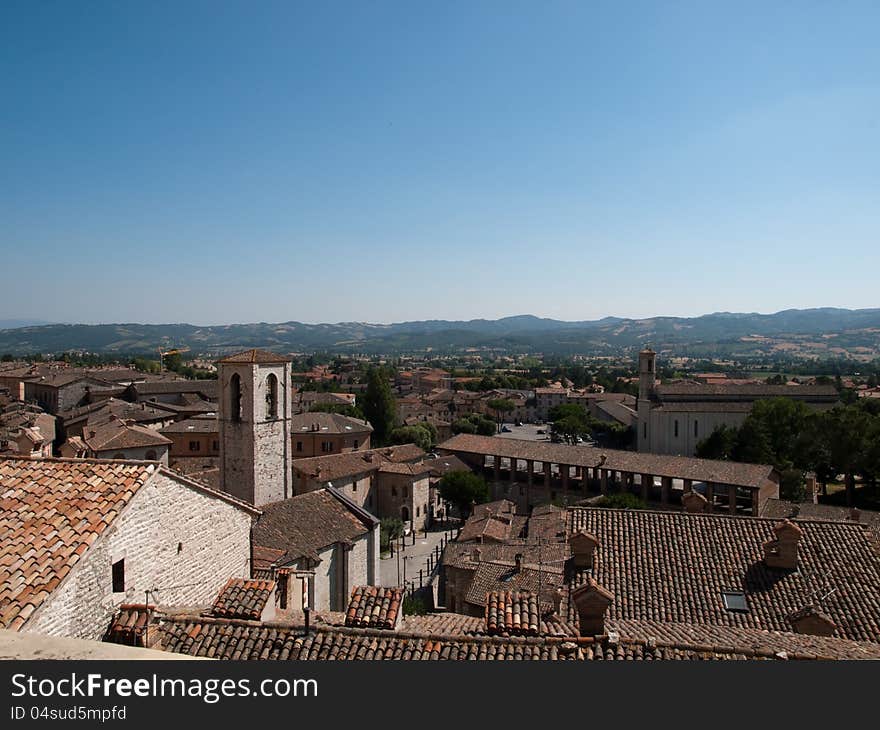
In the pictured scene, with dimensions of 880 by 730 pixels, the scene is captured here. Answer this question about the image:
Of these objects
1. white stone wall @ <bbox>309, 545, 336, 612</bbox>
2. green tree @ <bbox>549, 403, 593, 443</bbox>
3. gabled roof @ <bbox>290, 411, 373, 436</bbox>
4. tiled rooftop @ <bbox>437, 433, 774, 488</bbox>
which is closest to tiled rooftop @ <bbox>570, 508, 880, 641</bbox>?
white stone wall @ <bbox>309, 545, 336, 612</bbox>

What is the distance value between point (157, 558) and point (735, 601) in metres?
11.0

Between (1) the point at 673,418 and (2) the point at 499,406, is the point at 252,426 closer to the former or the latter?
(1) the point at 673,418

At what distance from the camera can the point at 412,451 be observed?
46.2 meters

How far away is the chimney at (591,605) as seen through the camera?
26.6 feet

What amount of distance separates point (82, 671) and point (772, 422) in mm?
59024

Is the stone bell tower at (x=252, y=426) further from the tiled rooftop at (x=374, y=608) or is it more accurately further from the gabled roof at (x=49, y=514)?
the tiled rooftop at (x=374, y=608)

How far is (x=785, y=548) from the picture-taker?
13641 mm

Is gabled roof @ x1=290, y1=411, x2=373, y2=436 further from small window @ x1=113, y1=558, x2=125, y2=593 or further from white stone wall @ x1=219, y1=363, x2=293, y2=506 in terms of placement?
small window @ x1=113, y1=558, x2=125, y2=593

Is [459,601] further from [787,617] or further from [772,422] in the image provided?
[772,422]

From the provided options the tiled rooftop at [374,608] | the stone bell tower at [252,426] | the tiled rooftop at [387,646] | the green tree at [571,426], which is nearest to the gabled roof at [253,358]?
the stone bell tower at [252,426]

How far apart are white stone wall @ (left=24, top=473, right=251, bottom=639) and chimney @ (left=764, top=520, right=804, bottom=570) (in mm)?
11282

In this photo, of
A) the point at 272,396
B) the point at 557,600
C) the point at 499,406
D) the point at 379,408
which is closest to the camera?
the point at 557,600

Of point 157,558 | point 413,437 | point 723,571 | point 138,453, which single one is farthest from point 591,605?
point 413,437

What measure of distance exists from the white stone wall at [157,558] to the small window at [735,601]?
9663 millimetres
